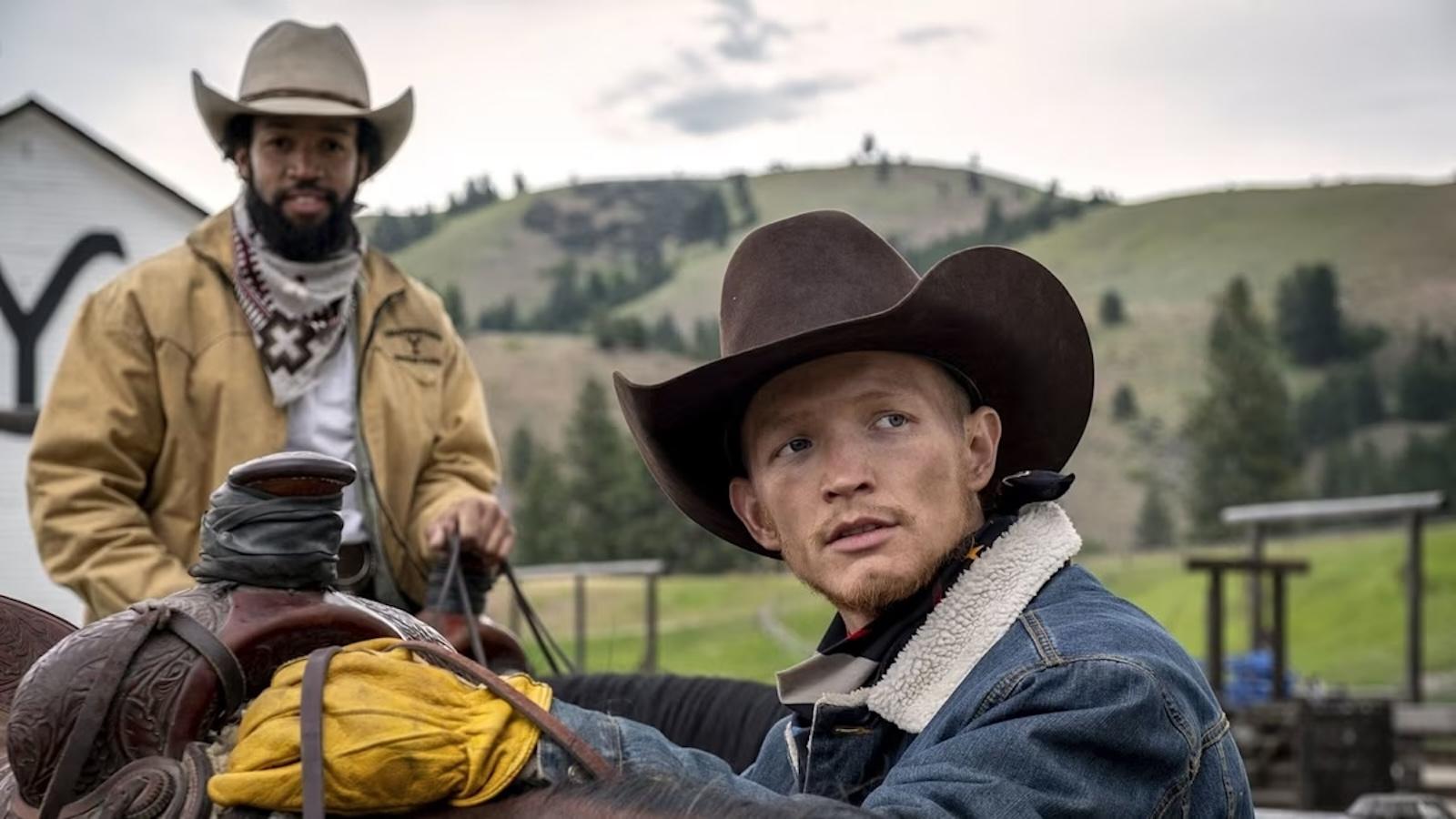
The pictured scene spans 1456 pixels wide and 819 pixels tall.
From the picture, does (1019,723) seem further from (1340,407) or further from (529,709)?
(1340,407)

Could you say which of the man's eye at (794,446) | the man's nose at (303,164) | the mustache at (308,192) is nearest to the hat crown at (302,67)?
the man's nose at (303,164)

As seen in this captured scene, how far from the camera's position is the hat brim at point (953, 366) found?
1.77 metres

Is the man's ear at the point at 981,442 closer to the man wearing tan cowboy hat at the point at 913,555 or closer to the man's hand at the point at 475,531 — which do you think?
the man wearing tan cowboy hat at the point at 913,555

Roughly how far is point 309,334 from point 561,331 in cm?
7884

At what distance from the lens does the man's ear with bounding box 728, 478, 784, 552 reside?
2.07m

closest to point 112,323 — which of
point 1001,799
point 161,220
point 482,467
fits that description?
point 482,467

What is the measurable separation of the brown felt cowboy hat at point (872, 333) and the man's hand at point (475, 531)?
1474 millimetres

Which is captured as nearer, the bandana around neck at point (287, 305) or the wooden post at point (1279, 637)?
the bandana around neck at point (287, 305)

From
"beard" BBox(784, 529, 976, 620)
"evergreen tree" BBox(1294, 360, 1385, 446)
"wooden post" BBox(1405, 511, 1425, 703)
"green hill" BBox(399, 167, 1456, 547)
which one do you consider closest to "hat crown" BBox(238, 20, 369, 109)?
"beard" BBox(784, 529, 976, 620)

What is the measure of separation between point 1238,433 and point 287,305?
51.5 m

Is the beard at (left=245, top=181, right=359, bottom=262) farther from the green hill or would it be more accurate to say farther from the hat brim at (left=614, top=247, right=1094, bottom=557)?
the green hill

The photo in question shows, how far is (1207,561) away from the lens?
12031 mm

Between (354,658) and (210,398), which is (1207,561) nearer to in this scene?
(210,398)

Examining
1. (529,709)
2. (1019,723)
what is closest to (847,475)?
(1019,723)
